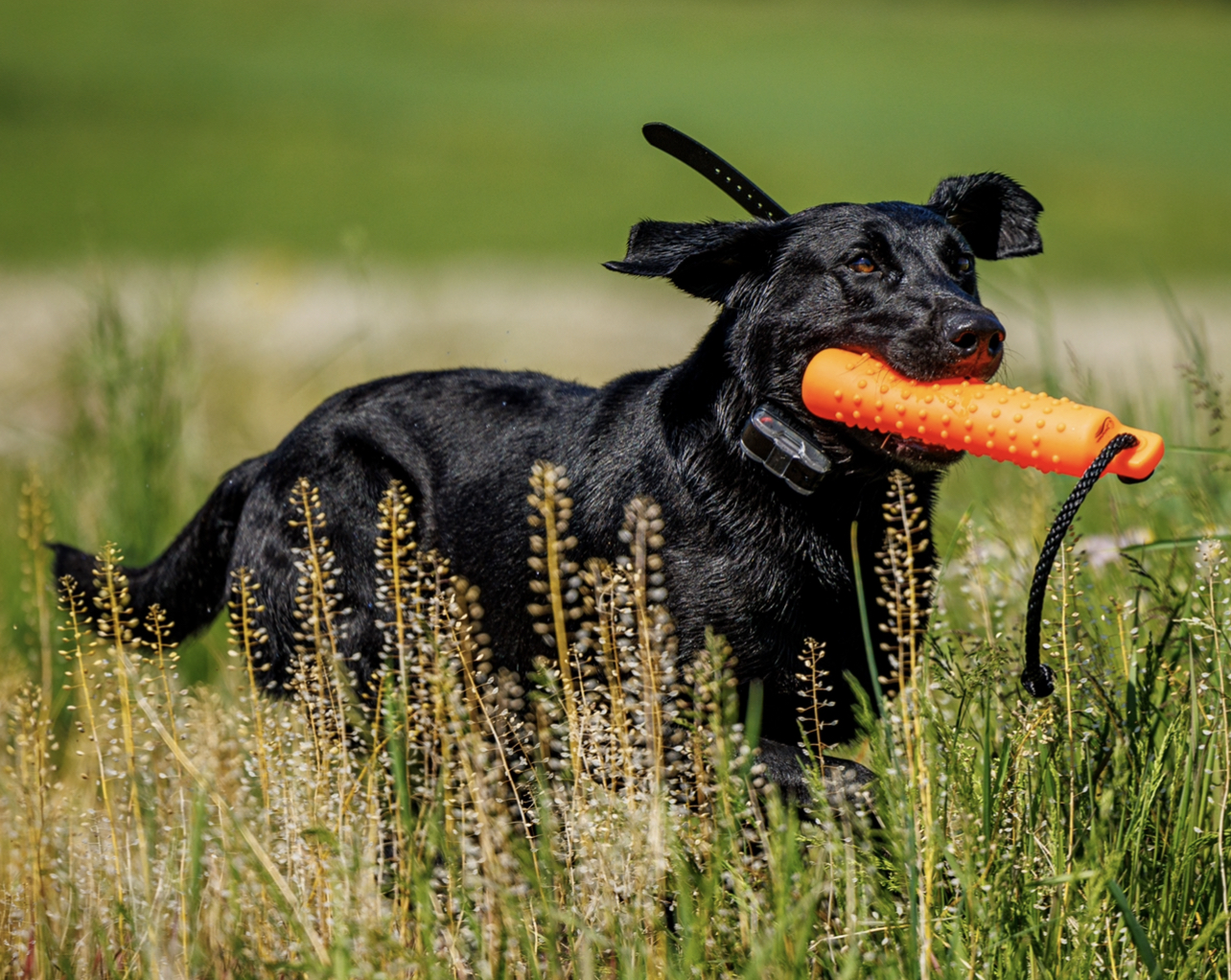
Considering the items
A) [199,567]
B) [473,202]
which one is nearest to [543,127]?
[473,202]

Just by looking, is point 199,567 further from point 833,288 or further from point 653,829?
point 653,829

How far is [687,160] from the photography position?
345cm

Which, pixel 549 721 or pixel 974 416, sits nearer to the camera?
pixel 974 416

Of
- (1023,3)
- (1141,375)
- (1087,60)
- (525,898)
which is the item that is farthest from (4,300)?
(1023,3)

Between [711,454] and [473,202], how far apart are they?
64.2 ft

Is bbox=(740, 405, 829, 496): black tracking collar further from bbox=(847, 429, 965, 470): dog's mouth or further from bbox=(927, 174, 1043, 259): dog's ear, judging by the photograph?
bbox=(927, 174, 1043, 259): dog's ear

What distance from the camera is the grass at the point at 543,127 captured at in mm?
19797

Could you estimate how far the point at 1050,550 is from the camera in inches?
95.4

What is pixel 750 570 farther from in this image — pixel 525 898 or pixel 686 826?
pixel 525 898

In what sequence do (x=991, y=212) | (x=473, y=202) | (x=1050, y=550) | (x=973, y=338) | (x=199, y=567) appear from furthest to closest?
(x=473, y=202)
(x=199, y=567)
(x=991, y=212)
(x=973, y=338)
(x=1050, y=550)

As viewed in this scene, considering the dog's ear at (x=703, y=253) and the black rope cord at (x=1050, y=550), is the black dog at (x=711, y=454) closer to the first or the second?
the dog's ear at (x=703, y=253)

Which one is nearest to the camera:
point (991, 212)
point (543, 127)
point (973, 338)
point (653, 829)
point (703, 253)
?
point (653, 829)

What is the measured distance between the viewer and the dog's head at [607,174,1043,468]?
2.98 metres

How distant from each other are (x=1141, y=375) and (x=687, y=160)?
2.79 metres
